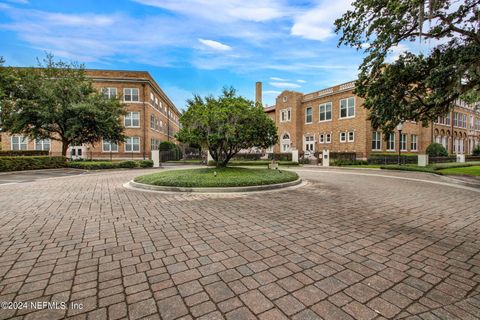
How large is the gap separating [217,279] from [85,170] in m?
21.0

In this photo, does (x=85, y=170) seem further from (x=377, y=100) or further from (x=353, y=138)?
(x=353, y=138)

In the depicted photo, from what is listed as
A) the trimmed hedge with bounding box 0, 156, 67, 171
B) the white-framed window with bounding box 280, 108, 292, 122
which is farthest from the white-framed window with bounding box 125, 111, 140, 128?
the white-framed window with bounding box 280, 108, 292, 122

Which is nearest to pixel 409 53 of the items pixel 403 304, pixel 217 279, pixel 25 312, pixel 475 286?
pixel 475 286

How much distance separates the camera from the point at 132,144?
3266 centimetres

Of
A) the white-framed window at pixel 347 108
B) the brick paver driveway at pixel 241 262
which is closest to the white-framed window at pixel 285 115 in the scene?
the white-framed window at pixel 347 108

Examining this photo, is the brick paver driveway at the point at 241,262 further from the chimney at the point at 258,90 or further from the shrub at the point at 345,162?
the chimney at the point at 258,90

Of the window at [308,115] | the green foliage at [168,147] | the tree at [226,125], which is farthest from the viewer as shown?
the green foliage at [168,147]

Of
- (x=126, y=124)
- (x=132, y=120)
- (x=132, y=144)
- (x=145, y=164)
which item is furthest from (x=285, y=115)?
(x=126, y=124)

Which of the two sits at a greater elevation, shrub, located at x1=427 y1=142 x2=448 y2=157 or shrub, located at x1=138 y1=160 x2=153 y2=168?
shrub, located at x1=427 y1=142 x2=448 y2=157

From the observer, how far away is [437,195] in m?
8.34

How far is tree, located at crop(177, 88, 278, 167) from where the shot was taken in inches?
485

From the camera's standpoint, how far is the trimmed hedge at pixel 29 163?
17.0 metres

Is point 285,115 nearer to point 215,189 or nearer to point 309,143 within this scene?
point 309,143

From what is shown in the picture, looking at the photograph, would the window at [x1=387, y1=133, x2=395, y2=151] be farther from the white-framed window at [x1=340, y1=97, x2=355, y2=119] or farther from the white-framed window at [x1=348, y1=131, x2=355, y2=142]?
the white-framed window at [x1=340, y1=97, x2=355, y2=119]
